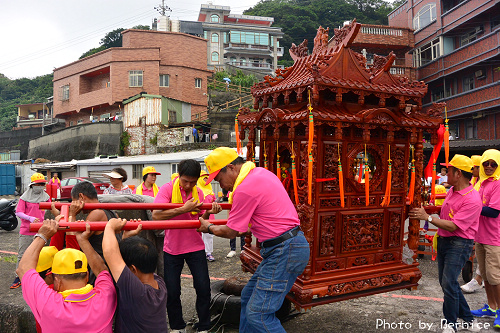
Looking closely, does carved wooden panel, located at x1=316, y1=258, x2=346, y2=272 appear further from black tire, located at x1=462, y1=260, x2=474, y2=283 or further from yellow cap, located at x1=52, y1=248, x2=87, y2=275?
black tire, located at x1=462, y1=260, x2=474, y2=283

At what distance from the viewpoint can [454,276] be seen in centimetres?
369

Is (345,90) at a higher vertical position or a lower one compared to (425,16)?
lower

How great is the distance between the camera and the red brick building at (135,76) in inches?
1156

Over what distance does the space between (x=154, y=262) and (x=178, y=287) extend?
1565mm

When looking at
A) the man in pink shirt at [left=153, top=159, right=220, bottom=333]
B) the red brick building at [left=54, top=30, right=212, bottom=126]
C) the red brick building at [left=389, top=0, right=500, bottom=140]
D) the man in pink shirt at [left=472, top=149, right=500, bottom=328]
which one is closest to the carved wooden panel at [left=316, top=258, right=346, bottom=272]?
the man in pink shirt at [left=153, top=159, right=220, bottom=333]

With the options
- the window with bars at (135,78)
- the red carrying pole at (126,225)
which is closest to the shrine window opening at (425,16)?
the window with bars at (135,78)

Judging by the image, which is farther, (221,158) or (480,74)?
(480,74)

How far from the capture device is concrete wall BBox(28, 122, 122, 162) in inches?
1053

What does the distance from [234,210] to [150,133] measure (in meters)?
24.0

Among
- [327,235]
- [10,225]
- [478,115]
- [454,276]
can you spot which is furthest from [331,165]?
[478,115]

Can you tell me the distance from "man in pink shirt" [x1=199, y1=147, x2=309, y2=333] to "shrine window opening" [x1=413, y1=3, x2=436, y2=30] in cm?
2609

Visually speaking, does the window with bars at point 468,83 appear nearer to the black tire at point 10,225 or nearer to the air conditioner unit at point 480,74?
the air conditioner unit at point 480,74

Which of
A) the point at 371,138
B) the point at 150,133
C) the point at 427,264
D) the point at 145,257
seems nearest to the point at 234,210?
the point at 145,257

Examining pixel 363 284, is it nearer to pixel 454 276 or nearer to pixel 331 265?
pixel 331 265
